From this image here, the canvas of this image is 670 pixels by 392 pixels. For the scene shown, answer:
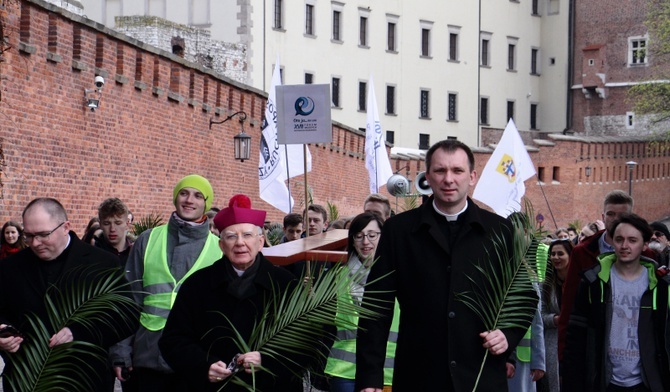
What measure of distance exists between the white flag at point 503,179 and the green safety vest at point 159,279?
35.0ft

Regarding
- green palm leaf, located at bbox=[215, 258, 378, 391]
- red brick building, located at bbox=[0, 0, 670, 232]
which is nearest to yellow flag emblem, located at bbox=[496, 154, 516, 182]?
red brick building, located at bbox=[0, 0, 670, 232]

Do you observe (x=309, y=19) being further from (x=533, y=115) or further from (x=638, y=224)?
(x=638, y=224)

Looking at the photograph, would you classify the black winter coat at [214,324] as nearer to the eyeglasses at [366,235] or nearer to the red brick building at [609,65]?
the eyeglasses at [366,235]

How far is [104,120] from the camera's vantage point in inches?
825

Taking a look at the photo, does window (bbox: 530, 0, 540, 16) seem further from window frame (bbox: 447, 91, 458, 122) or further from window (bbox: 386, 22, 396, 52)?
window (bbox: 386, 22, 396, 52)

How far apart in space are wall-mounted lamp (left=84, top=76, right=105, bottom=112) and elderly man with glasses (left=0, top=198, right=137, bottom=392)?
14360 mm

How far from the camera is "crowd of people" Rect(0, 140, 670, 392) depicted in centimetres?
503

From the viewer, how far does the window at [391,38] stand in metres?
58.8

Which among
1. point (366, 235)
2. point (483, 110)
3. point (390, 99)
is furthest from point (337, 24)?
point (366, 235)

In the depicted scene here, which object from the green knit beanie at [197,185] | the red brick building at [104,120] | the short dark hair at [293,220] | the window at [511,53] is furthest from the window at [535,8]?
the green knit beanie at [197,185]

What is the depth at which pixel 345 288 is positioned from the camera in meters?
5.11

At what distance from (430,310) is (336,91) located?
166 ft

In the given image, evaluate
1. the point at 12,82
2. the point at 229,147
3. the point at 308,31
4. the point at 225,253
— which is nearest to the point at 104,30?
the point at 12,82

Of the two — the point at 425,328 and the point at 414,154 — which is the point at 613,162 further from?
the point at 425,328
